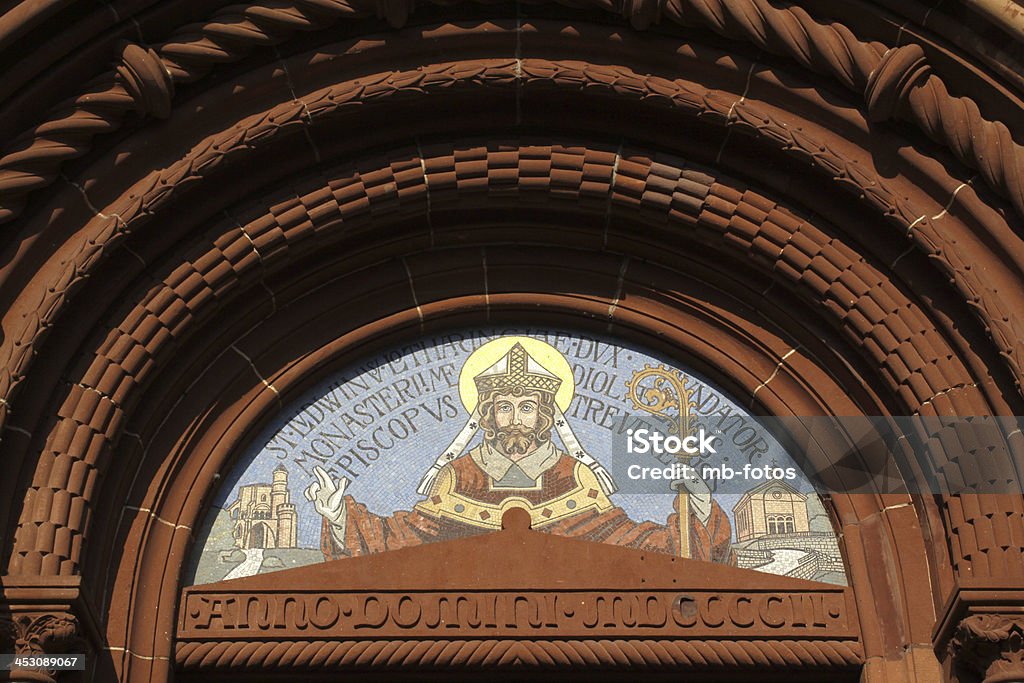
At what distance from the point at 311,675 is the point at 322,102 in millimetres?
3490

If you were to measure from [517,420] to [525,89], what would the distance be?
83.4 inches

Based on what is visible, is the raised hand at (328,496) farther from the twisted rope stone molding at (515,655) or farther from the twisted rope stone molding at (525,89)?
the twisted rope stone molding at (525,89)

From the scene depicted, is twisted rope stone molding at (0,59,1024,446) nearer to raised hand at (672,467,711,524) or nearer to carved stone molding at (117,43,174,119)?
carved stone molding at (117,43,174,119)

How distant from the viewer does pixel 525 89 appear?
409 inches

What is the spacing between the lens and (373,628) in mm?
9586

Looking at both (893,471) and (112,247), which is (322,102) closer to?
(112,247)

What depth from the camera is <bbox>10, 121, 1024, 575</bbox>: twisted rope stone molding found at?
9.27m

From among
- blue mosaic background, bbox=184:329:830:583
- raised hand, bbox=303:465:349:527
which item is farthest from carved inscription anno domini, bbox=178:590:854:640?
raised hand, bbox=303:465:349:527

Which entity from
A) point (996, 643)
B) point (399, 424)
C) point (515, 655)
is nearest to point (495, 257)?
point (399, 424)

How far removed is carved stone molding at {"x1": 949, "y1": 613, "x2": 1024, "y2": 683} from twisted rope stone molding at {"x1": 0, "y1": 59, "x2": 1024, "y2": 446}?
1.31m

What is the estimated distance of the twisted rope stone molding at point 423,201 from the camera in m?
9.27

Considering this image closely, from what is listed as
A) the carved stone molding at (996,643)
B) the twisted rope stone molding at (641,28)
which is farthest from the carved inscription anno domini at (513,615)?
the twisted rope stone molding at (641,28)

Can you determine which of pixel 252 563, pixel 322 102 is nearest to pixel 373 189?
pixel 322 102

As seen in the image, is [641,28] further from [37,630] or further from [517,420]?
[37,630]
